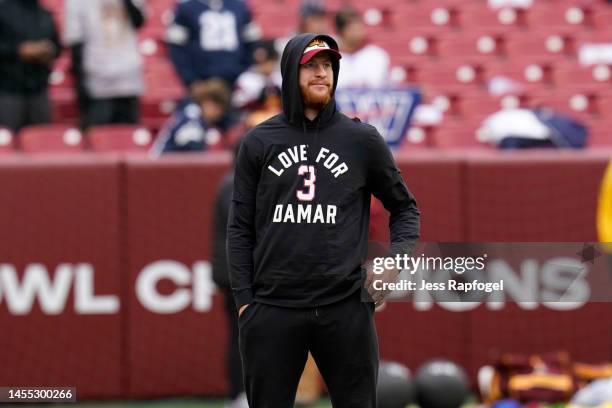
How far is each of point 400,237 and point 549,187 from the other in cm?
461

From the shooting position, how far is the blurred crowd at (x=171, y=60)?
10.4 meters

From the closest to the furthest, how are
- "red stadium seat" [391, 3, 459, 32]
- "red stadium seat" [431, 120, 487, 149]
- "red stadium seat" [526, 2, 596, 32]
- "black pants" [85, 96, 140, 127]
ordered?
"red stadium seat" [431, 120, 487, 149], "black pants" [85, 96, 140, 127], "red stadium seat" [391, 3, 459, 32], "red stadium seat" [526, 2, 596, 32]

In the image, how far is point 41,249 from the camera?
360 inches

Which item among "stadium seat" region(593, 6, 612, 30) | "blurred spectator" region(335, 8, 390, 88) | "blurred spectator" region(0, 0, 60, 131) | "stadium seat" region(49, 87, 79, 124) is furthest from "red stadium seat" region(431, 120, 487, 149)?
"stadium seat" region(593, 6, 612, 30)

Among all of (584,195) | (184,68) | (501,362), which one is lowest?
(501,362)

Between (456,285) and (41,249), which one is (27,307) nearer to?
(41,249)

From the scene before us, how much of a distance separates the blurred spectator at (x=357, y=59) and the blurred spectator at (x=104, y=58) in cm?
163

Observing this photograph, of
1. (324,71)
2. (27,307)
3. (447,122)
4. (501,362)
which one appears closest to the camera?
(324,71)

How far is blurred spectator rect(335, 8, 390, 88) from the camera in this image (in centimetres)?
1104

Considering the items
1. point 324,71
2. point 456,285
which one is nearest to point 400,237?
point 456,285

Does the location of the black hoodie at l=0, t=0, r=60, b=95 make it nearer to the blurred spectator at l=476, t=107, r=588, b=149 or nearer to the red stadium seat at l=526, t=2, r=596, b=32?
the blurred spectator at l=476, t=107, r=588, b=149

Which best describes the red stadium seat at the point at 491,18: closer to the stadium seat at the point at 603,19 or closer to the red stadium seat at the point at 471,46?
the red stadium seat at the point at 471,46

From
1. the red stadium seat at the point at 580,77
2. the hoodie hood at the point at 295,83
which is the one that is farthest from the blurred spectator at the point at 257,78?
the hoodie hood at the point at 295,83

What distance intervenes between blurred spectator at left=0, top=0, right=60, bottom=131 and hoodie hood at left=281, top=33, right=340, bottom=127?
6.08 meters
